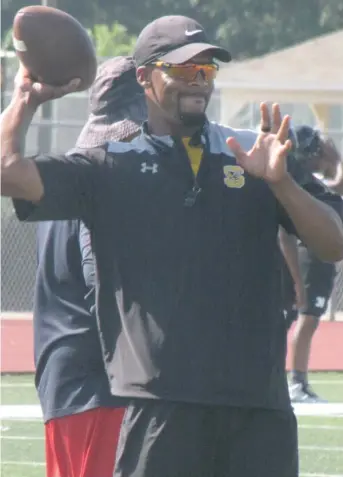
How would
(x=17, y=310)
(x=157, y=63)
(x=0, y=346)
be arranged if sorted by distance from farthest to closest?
(x=17, y=310) < (x=0, y=346) < (x=157, y=63)

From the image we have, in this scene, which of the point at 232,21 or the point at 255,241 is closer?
the point at 255,241

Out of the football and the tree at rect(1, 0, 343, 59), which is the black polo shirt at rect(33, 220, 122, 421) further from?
the tree at rect(1, 0, 343, 59)

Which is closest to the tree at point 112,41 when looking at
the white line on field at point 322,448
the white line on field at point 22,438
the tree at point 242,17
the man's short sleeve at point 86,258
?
the tree at point 242,17

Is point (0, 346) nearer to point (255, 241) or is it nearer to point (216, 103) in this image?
point (216, 103)

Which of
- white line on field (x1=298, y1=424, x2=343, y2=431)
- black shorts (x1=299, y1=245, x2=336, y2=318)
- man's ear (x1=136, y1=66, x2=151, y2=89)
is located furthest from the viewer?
black shorts (x1=299, y1=245, x2=336, y2=318)

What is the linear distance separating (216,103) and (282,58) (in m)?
7.56

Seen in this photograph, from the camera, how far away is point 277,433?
12.2 ft

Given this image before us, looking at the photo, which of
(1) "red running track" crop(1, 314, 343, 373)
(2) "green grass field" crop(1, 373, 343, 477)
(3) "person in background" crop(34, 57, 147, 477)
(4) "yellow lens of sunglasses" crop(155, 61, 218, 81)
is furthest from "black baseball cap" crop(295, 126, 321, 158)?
(1) "red running track" crop(1, 314, 343, 373)

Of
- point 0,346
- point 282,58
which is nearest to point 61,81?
A: point 0,346

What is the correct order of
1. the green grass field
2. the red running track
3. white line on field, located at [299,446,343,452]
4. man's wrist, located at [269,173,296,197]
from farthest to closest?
the red running track, white line on field, located at [299,446,343,452], the green grass field, man's wrist, located at [269,173,296,197]

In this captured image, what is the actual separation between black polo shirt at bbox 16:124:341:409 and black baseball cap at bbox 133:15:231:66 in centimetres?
25

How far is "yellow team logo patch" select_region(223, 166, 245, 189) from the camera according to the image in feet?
12.3

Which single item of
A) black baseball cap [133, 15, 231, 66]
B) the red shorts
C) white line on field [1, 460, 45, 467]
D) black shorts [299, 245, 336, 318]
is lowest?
black shorts [299, 245, 336, 318]

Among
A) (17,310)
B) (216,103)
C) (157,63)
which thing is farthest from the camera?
(216,103)
